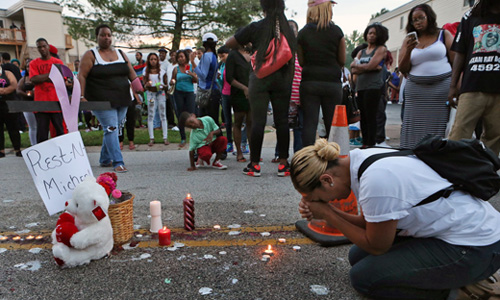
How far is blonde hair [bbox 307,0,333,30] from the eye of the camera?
173 inches

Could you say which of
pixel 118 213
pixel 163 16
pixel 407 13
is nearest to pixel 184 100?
pixel 118 213

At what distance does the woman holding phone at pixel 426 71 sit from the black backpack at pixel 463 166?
8.08 feet

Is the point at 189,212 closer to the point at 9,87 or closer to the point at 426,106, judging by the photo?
the point at 426,106

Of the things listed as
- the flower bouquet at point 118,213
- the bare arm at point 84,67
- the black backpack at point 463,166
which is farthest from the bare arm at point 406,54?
the bare arm at point 84,67

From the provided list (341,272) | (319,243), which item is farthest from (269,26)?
(341,272)

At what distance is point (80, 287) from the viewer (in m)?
2.16

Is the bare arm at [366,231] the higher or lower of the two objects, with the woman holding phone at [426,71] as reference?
lower

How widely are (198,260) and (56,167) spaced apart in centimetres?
135

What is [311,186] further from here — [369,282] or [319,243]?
[319,243]

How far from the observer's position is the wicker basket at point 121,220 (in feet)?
8.52

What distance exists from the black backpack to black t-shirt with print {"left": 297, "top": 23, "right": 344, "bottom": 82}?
9.36 feet

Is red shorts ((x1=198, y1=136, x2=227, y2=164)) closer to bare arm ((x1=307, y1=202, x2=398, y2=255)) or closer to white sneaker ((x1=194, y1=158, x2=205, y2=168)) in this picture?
white sneaker ((x1=194, y1=158, x2=205, y2=168))

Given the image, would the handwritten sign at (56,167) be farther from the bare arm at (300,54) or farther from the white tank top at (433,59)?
the white tank top at (433,59)

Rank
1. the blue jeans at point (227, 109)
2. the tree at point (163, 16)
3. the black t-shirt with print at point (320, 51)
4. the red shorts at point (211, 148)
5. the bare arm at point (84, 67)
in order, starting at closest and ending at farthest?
the black t-shirt with print at point (320, 51), the bare arm at point (84, 67), the red shorts at point (211, 148), the blue jeans at point (227, 109), the tree at point (163, 16)
